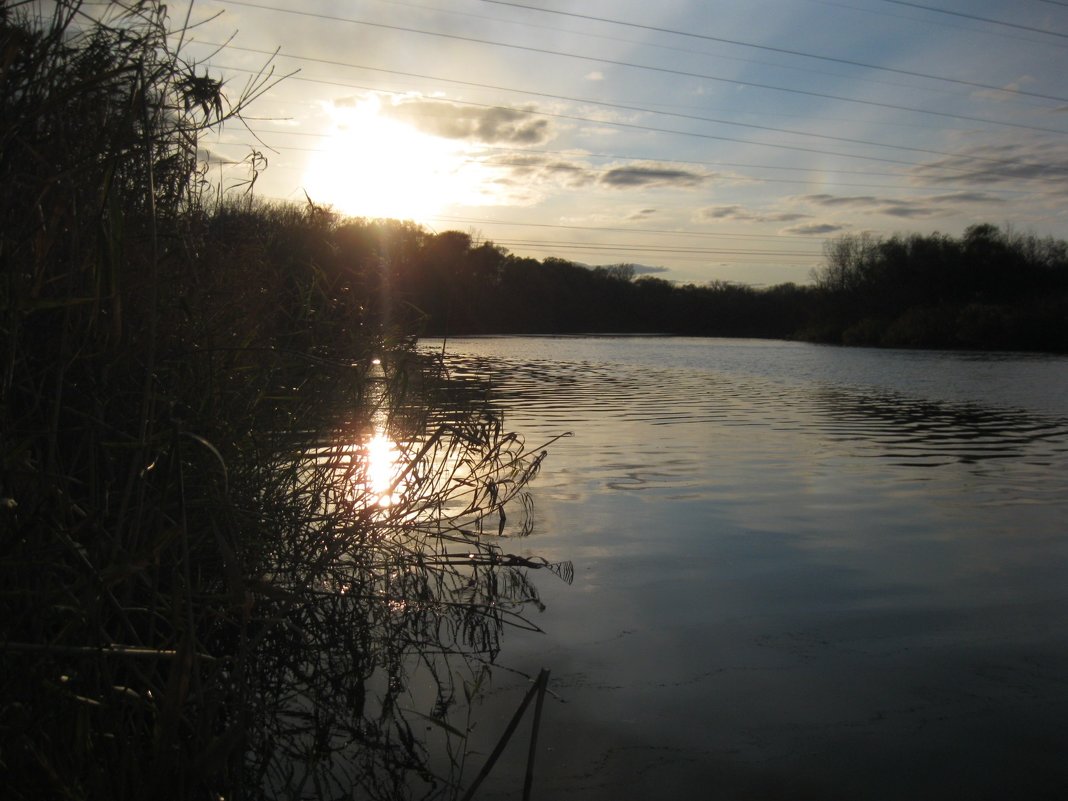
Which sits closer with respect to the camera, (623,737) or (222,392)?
(222,392)

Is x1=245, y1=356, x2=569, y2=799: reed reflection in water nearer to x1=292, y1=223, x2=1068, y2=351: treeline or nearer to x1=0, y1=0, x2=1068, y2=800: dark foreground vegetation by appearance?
x1=0, y1=0, x2=1068, y2=800: dark foreground vegetation

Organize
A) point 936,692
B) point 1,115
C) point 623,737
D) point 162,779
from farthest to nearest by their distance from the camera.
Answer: point 936,692
point 623,737
point 1,115
point 162,779

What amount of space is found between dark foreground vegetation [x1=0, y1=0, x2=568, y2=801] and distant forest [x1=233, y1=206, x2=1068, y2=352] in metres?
2.75

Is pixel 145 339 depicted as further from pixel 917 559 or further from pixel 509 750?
pixel 917 559

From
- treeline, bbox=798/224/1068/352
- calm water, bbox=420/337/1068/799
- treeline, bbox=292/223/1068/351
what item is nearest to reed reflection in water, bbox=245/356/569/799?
calm water, bbox=420/337/1068/799

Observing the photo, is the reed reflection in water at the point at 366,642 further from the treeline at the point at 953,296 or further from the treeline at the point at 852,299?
the treeline at the point at 953,296

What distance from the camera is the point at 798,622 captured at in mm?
6055

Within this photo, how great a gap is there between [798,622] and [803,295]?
3500 inches

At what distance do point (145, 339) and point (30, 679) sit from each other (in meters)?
1.53

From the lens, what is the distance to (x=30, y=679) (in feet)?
8.63

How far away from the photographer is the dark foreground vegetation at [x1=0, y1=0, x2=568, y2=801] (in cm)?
245

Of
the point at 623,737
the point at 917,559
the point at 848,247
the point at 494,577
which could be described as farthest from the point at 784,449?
the point at 848,247

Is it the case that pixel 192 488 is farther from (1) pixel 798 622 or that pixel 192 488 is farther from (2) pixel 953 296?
(2) pixel 953 296

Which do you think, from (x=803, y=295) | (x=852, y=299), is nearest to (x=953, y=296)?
(x=852, y=299)
